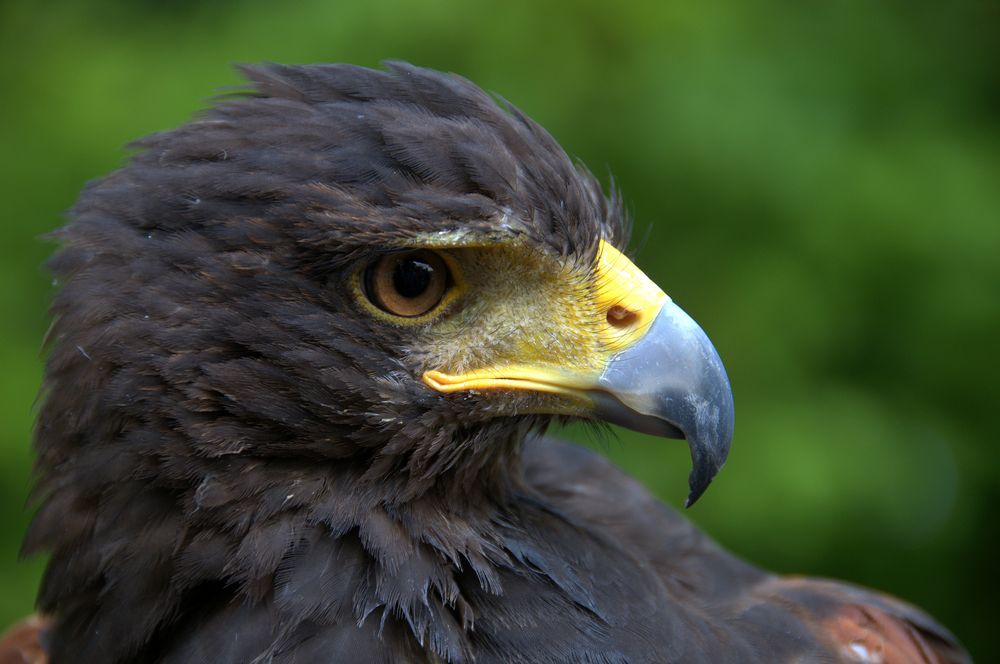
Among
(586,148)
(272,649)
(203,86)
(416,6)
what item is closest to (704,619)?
(272,649)

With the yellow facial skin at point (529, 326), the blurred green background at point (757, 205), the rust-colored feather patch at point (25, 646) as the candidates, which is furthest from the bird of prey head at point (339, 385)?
the blurred green background at point (757, 205)

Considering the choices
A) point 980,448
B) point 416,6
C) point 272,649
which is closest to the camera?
point 272,649

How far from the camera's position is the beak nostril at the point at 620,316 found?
2.46 m

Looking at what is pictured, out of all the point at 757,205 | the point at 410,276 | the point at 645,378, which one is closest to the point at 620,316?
the point at 645,378

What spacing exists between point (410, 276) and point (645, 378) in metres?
0.55

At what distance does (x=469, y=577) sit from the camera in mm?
2416

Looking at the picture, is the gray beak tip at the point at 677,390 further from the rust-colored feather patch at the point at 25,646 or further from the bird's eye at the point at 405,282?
the rust-colored feather patch at the point at 25,646

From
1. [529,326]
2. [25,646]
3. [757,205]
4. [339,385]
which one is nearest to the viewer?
[339,385]

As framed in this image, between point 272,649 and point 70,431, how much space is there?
26.9 inches

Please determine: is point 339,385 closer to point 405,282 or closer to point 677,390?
point 405,282

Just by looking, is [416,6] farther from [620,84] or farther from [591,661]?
[591,661]

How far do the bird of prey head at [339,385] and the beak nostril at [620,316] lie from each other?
0.6 inches

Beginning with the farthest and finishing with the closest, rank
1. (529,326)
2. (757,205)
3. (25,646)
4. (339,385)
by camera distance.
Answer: (757,205) → (25,646) → (529,326) → (339,385)

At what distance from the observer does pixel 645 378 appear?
7.77ft
